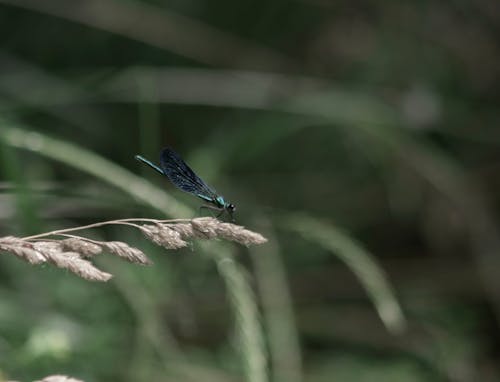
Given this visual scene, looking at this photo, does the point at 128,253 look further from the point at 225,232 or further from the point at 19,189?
the point at 19,189

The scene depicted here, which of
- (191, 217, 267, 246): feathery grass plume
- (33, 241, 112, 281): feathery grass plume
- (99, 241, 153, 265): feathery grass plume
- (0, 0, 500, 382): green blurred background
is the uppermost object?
(0, 0, 500, 382): green blurred background

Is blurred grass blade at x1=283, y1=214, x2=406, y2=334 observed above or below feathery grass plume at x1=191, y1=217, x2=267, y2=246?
above

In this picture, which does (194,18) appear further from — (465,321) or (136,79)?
(465,321)

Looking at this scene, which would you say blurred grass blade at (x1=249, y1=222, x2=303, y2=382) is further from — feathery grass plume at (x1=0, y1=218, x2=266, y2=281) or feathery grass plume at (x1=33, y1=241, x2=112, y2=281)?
feathery grass plume at (x1=33, y1=241, x2=112, y2=281)

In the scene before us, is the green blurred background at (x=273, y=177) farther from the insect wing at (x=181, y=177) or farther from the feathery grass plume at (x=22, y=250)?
the feathery grass plume at (x=22, y=250)

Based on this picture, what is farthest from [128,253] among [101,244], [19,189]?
[19,189]

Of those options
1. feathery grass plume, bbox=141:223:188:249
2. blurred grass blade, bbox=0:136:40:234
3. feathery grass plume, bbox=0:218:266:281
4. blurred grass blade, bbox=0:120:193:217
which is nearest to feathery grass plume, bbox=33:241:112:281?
feathery grass plume, bbox=0:218:266:281

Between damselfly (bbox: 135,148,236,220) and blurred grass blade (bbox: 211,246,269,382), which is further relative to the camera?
damselfly (bbox: 135,148,236,220)
